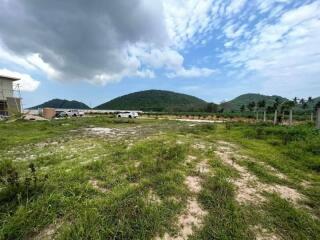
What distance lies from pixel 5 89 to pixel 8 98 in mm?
1157

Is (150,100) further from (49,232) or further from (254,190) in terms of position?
(49,232)

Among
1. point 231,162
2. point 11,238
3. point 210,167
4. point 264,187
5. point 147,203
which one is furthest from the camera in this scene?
point 231,162

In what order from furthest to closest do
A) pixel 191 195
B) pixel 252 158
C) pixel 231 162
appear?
pixel 252 158 → pixel 231 162 → pixel 191 195

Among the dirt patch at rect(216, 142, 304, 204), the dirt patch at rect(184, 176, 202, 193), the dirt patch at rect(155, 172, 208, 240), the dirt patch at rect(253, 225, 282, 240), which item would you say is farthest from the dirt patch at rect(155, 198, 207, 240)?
the dirt patch at rect(216, 142, 304, 204)

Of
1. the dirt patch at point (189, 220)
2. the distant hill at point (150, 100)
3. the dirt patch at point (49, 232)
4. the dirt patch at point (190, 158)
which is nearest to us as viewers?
the dirt patch at point (49, 232)

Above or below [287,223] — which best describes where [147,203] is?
above

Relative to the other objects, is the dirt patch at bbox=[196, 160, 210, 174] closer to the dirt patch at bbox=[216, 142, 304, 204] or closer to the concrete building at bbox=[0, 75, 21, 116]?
the dirt patch at bbox=[216, 142, 304, 204]

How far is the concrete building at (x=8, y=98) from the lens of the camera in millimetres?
25831

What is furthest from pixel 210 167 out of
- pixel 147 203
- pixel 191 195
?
pixel 147 203

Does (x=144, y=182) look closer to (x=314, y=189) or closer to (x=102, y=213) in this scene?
(x=102, y=213)

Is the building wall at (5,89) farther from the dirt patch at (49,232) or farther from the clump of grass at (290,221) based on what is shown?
the clump of grass at (290,221)

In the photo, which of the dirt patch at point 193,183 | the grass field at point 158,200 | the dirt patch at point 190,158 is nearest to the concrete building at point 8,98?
the grass field at point 158,200

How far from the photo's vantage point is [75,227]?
8.18 feet

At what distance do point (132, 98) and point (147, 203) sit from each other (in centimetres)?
11405
